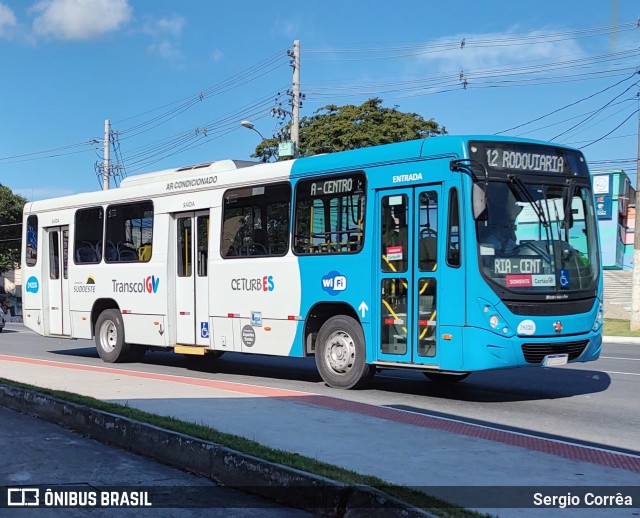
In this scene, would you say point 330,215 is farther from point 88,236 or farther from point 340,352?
point 88,236

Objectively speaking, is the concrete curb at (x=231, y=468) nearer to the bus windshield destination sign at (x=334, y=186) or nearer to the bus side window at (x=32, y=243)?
the bus windshield destination sign at (x=334, y=186)

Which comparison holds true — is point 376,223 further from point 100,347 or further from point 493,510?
point 100,347

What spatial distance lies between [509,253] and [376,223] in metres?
1.99

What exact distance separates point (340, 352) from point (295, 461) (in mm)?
5119

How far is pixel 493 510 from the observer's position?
4.92 metres

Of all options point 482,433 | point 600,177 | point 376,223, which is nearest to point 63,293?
point 376,223

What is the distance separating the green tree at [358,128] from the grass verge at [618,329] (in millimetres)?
14006

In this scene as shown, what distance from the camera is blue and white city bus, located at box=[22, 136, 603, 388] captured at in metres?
9.19

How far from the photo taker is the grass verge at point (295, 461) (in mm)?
4688

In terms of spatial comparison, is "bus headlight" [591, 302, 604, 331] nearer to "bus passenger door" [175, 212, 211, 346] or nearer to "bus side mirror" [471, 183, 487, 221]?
"bus side mirror" [471, 183, 487, 221]

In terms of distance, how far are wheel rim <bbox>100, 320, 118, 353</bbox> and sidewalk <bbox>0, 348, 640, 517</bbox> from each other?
13.9 ft

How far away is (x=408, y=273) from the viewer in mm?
9828

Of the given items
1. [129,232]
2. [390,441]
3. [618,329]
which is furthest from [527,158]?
[618,329]

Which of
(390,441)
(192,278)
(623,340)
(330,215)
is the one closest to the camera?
(390,441)
